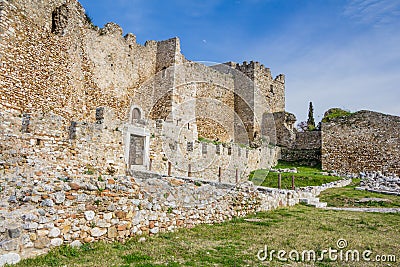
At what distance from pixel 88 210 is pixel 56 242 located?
738 mm

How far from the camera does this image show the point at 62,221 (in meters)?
5.33

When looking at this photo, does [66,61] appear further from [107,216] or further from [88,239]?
[88,239]

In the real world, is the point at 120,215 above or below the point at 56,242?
above

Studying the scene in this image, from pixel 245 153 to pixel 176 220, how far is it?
48.4ft

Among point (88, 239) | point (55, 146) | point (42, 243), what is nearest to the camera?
point (42, 243)

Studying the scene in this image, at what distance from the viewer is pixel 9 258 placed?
4562 mm

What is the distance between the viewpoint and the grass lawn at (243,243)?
5.19m

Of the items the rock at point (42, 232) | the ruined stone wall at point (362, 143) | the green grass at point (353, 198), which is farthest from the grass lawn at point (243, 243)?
the ruined stone wall at point (362, 143)

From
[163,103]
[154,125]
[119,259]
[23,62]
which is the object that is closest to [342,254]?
[119,259]

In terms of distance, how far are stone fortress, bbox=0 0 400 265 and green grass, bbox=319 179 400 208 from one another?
5.02 feet

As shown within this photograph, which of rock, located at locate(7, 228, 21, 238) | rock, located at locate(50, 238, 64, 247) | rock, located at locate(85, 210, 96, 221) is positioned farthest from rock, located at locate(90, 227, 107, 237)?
rock, located at locate(7, 228, 21, 238)

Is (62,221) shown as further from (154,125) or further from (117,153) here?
(154,125)

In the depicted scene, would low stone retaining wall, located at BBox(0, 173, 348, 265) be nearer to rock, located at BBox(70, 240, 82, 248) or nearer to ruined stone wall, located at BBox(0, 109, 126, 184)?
rock, located at BBox(70, 240, 82, 248)

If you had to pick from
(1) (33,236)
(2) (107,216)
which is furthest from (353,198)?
(1) (33,236)
